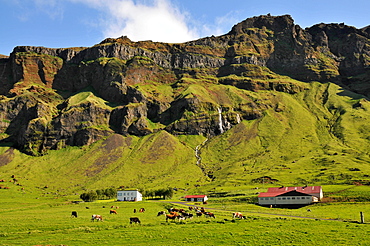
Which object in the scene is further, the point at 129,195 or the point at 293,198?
the point at 129,195

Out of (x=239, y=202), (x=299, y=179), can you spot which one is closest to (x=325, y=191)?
(x=239, y=202)

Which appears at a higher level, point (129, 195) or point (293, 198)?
point (293, 198)

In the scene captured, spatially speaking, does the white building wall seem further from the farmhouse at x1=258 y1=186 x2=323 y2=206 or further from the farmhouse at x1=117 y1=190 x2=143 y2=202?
the farmhouse at x1=117 y1=190 x2=143 y2=202

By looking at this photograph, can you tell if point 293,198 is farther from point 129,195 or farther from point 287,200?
point 129,195

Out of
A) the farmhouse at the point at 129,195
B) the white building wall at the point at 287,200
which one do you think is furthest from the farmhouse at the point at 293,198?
the farmhouse at the point at 129,195

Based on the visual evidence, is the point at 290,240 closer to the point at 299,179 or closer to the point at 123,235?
the point at 123,235

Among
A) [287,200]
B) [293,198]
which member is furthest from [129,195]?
[293,198]

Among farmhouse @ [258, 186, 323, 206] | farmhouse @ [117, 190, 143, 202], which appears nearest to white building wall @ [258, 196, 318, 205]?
farmhouse @ [258, 186, 323, 206]

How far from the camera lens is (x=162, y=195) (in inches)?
6442

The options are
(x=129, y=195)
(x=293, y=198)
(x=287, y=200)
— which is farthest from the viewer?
(x=129, y=195)

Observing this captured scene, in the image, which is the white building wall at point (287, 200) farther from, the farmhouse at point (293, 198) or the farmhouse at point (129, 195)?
the farmhouse at point (129, 195)

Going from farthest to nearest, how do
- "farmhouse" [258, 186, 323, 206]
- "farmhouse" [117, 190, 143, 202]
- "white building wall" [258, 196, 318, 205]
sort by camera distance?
"farmhouse" [117, 190, 143, 202] → "farmhouse" [258, 186, 323, 206] → "white building wall" [258, 196, 318, 205]

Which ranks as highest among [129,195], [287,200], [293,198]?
[293,198]

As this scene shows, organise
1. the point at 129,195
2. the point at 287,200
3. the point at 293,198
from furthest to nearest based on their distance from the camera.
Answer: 1. the point at 129,195
2. the point at 287,200
3. the point at 293,198
